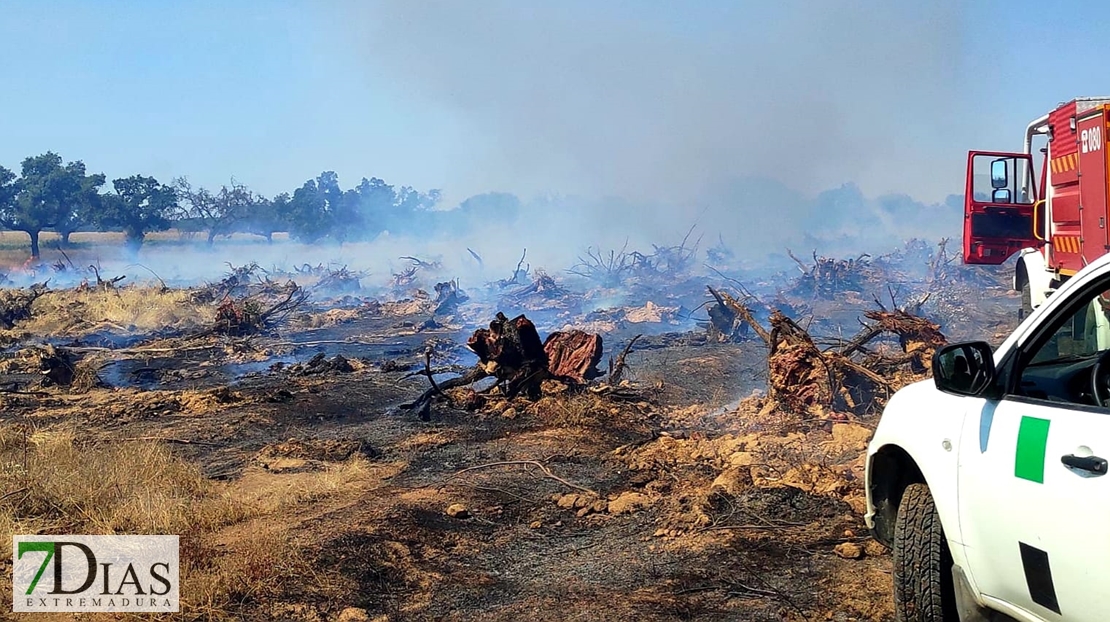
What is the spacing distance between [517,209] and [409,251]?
22.2 feet

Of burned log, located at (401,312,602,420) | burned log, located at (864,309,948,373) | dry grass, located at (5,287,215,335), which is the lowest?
dry grass, located at (5,287,215,335)

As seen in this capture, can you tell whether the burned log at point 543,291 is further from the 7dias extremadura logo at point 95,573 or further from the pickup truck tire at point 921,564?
the pickup truck tire at point 921,564

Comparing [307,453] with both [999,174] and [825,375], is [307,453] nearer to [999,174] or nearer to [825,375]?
[825,375]

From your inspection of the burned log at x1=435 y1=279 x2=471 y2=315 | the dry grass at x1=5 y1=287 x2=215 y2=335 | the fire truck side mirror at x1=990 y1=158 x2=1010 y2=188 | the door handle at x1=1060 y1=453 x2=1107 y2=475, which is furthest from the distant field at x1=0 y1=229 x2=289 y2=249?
the door handle at x1=1060 y1=453 x2=1107 y2=475

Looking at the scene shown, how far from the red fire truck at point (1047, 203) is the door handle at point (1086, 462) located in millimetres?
6460

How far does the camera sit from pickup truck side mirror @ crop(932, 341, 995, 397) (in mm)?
2963

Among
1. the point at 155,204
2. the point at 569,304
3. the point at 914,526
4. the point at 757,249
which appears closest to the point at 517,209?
the point at 757,249

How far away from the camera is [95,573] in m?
4.84

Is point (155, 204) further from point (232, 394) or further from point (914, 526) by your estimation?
point (914, 526)

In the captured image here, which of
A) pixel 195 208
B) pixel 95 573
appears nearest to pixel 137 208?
pixel 195 208

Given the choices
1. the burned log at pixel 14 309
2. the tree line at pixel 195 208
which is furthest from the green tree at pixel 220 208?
the burned log at pixel 14 309

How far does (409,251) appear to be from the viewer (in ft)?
153

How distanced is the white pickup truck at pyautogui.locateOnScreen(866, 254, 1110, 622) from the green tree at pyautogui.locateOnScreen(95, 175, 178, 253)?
4278 cm

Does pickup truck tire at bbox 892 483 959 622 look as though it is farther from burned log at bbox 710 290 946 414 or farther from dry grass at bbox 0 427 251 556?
burned log at bbox 710 290 946 414
